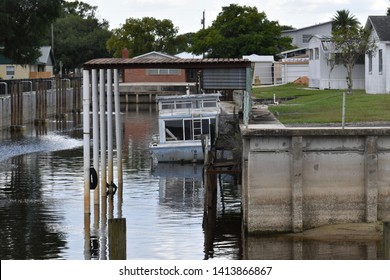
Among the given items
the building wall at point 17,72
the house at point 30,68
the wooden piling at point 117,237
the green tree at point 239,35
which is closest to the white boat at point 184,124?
the wooden piling at point 117,237

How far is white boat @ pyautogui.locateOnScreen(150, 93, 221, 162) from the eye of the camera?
46719 mm

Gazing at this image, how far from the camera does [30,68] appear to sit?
120188 mm

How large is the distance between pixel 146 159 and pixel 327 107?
988 centimetres

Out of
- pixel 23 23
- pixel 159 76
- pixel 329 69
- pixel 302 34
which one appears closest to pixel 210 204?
pixel 329 69

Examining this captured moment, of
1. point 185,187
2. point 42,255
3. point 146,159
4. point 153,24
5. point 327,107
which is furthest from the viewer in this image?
point 153,24

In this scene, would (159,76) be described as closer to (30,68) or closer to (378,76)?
(30,68)

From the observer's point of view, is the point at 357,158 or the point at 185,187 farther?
the point at 185,187

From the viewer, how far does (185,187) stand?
41188mm

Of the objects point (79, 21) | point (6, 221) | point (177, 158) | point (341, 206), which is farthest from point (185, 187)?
point (79, 21)

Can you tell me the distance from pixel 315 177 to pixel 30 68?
94785 mm

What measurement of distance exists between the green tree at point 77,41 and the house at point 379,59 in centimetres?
8314

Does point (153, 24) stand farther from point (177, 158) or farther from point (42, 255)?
point (42, 255)

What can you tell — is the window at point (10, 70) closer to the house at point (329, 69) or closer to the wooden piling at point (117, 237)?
the house at point (329, 69)

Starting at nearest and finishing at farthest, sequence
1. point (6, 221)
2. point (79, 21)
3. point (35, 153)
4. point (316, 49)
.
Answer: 1. point (6, 221)
2. point (35, 153)
3. point (316, 49)
4. point (79, 21)
